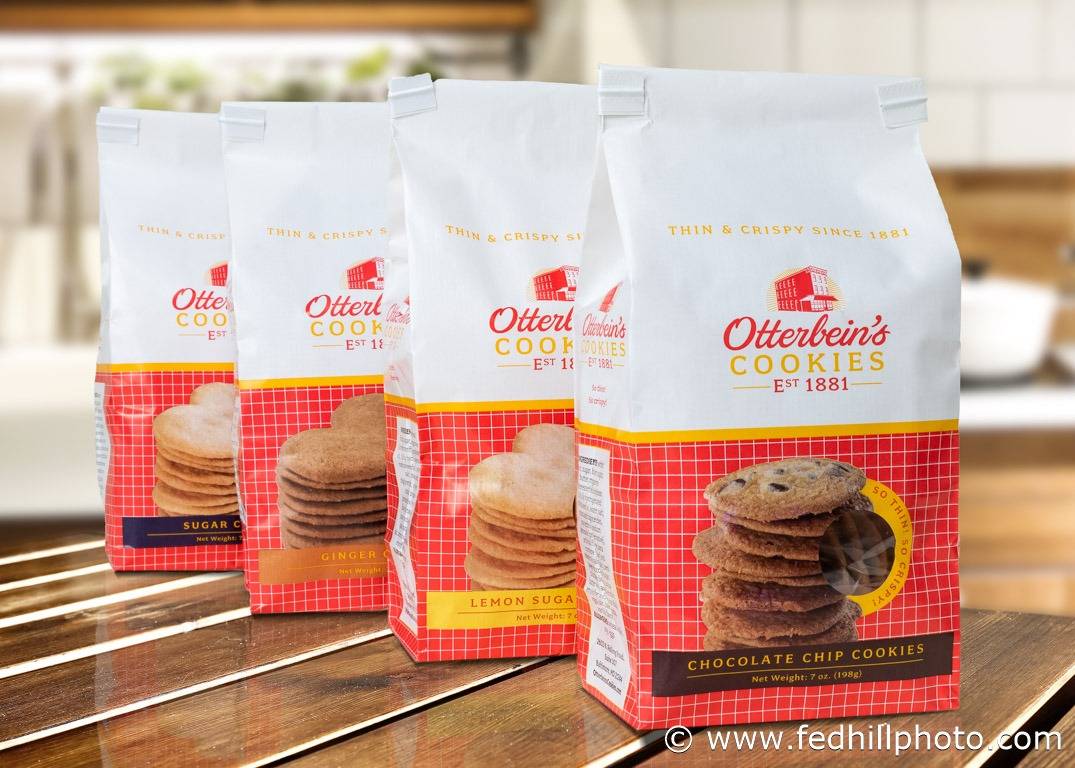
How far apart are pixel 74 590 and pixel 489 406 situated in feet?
1.72

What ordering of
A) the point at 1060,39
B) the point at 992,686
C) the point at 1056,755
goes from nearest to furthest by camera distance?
the point at 1056,755 < the point at 992,686 < the point at 1060,39

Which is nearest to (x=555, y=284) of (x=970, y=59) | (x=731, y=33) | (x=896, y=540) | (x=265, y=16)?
(x=896, y=540)

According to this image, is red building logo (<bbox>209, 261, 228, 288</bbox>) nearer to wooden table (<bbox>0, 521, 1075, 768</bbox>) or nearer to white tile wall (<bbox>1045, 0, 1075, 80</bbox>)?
wooden table (<bbox>0, 521, 1075, 768</bbox>)

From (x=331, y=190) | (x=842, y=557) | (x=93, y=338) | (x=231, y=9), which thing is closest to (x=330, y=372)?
(x=331, y=190)

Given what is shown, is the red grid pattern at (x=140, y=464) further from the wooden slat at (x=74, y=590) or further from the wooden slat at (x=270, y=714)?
the wooden slat at (x=270, y=714)

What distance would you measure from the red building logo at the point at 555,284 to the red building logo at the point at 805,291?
193 millimetres

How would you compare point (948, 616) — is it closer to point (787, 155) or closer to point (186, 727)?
point (787, 155)

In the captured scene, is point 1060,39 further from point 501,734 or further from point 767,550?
point 501,734

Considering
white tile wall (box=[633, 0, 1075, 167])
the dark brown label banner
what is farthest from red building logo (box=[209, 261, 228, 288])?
white tile wall (box=[633, 0, 1075, 167])

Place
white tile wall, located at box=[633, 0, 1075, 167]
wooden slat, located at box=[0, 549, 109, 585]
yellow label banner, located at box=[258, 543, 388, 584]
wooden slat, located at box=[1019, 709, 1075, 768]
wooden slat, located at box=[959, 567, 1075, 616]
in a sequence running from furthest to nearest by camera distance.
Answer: white tile wall, located at box=[633, 0, 1075, 167] < wooden slat, located at box=[959, 567, 1075, 616] < wooden slat, located at box=[0, 549, 109, 585] < yellow label banner, located at box=[258, 543, 388, 584] < wooden slat, located at box=[1019, 709, 1075, 768]

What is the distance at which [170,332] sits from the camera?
110 centimetres

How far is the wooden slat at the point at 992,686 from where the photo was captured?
1.92 feet

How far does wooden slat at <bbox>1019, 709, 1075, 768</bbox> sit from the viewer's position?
568 millimetres
